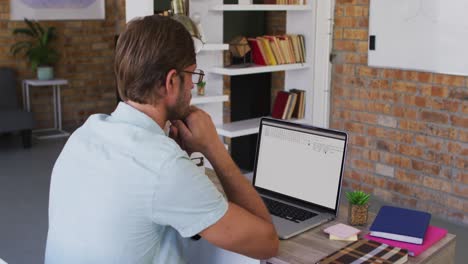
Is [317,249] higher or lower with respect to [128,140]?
lower

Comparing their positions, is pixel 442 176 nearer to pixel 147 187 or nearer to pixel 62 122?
pixel 147 187

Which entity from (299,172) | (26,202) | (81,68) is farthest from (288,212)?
(81,68)

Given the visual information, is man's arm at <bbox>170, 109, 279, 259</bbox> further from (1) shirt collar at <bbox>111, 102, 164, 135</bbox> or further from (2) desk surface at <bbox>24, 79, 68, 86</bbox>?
(2) desk surface at <bbox>24, 79, 68, 86</bbox>

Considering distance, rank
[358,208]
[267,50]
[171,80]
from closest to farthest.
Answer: [171,80] → [358,208] → [267,50]

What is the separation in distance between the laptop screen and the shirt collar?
0.76 meters

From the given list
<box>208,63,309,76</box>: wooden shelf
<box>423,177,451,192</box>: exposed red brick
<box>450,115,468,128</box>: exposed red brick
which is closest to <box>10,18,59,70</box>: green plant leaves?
<box>208,63,309,76</box>: wooden shelf

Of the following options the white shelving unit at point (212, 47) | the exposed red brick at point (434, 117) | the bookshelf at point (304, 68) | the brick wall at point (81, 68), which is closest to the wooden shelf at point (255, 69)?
the bookshelf at point (304, 68)

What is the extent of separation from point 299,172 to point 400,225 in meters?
0.41

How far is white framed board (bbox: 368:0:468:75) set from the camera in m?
3.86

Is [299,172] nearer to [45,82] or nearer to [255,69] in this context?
[255,69]

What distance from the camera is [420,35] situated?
407 centimetres

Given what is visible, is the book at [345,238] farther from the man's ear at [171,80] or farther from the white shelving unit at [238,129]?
the white shelving unit at [238,129]

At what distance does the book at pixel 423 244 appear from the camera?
171cm

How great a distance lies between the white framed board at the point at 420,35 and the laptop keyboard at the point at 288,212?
7.59 ft
